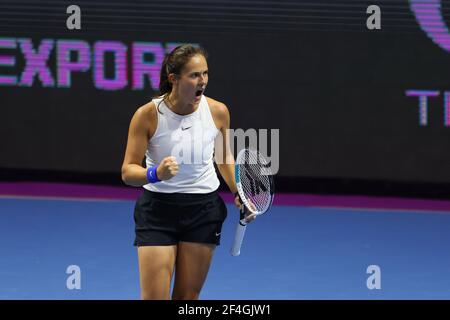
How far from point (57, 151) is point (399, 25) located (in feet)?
12.9

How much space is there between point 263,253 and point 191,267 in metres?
3.20

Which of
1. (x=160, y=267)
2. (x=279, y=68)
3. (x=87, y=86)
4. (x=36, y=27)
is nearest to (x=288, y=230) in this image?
(x=279, y=68)

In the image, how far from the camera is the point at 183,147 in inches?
177

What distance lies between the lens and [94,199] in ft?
32.8

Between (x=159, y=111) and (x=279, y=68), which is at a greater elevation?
(x=279, y=68)

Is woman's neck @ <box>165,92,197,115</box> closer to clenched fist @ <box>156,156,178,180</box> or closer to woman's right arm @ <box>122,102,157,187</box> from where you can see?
woman's right arm @ <box>122,102,157,187</box>

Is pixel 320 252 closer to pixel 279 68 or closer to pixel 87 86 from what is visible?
pixel 279 68

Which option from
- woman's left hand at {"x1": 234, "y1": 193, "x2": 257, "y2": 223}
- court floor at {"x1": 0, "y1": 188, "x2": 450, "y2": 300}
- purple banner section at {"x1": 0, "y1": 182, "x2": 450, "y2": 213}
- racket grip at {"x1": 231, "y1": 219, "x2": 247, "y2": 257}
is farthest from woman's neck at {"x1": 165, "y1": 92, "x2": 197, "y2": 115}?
purple banner section at {"x1": 0, "y1": 182, "x2": 450, "y2": 213}

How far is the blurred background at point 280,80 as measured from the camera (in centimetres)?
1002

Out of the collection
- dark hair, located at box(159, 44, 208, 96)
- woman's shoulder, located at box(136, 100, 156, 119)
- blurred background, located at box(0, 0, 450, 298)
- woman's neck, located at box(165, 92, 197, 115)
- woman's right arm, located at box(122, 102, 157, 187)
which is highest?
blurred background, located at box(0, 0, 450, 298)

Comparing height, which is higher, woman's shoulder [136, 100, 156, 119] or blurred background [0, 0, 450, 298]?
blurred background [0, 0, 450, 298]

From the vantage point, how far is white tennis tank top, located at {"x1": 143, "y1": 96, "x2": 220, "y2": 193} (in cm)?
451
